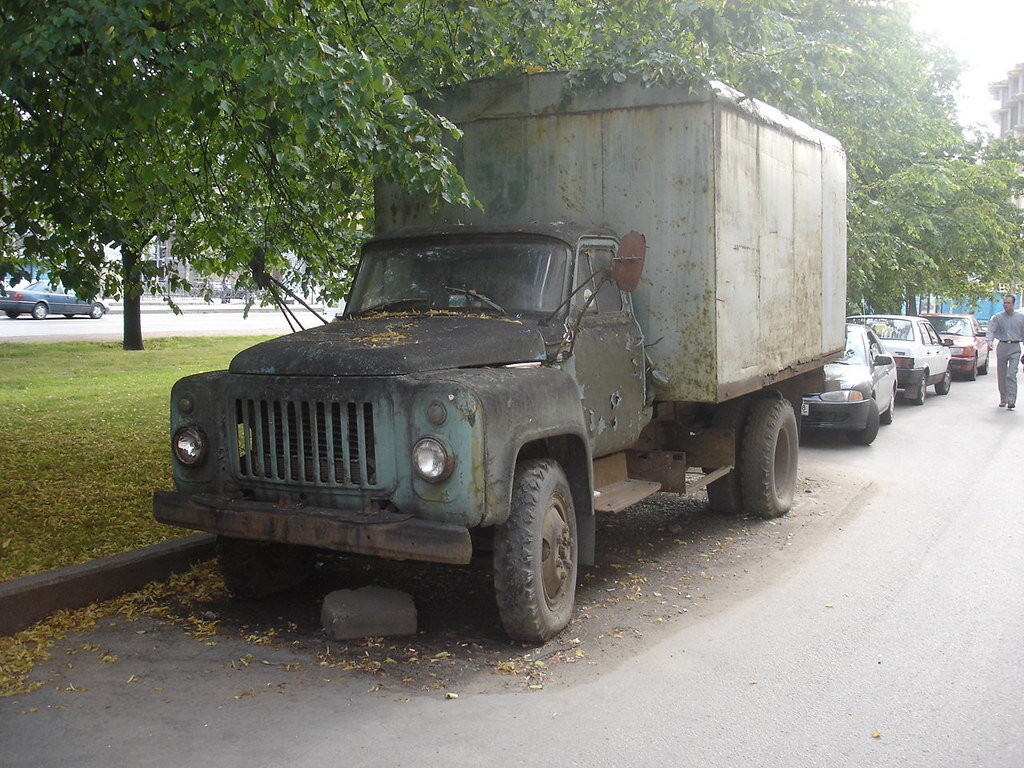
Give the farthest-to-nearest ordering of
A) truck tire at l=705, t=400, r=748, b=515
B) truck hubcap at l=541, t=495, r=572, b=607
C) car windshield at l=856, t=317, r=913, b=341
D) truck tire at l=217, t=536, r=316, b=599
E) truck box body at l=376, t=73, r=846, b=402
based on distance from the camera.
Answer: car windshield at l=856, t=317, r=913, b=341 → truck tire at l=705, t=400, r=748, b=515 → truck box body at l=376, t=73, r=846, b=402 → truck tire at l=217, t=536, r=316, b=599 → truck hubcap at l=541, t=495, r=572, b=607

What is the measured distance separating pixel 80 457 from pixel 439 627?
6.13m

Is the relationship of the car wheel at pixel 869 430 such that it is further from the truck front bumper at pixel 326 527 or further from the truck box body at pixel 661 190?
the truck front bumper at pixel 326 527

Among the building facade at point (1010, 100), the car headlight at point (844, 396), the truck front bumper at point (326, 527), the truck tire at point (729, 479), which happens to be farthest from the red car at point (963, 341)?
the building facade at point (1010, 100)

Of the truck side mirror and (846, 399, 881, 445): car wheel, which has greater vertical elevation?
the truck side mirror

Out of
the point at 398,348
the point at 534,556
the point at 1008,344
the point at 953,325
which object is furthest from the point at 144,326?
the point at 534,556

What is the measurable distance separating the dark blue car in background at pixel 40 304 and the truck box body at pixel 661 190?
32.8m

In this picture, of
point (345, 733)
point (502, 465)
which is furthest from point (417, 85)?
point (345, 733)

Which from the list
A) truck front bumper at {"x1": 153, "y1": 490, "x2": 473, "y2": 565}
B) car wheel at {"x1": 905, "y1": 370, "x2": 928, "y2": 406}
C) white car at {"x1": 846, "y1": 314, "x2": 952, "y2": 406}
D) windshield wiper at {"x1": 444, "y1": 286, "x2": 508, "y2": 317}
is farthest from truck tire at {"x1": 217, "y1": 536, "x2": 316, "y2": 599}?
car wheel at {"x1": 905, "y1": 370, "x2": 928, "y2": 406}

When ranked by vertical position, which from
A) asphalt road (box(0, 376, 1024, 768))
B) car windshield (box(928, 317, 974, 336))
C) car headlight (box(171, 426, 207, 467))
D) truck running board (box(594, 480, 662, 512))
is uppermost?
car windshield (box(928, 317, 974, 336))

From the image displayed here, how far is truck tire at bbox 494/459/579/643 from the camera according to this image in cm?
527

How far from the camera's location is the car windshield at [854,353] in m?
14.0

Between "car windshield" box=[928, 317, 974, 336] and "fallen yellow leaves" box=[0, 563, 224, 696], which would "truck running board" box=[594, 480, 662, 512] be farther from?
"car windshield" box=[928, 317, 974, 336]

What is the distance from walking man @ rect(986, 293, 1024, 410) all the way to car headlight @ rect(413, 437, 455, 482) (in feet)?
47.9

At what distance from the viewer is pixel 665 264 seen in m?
7.14
